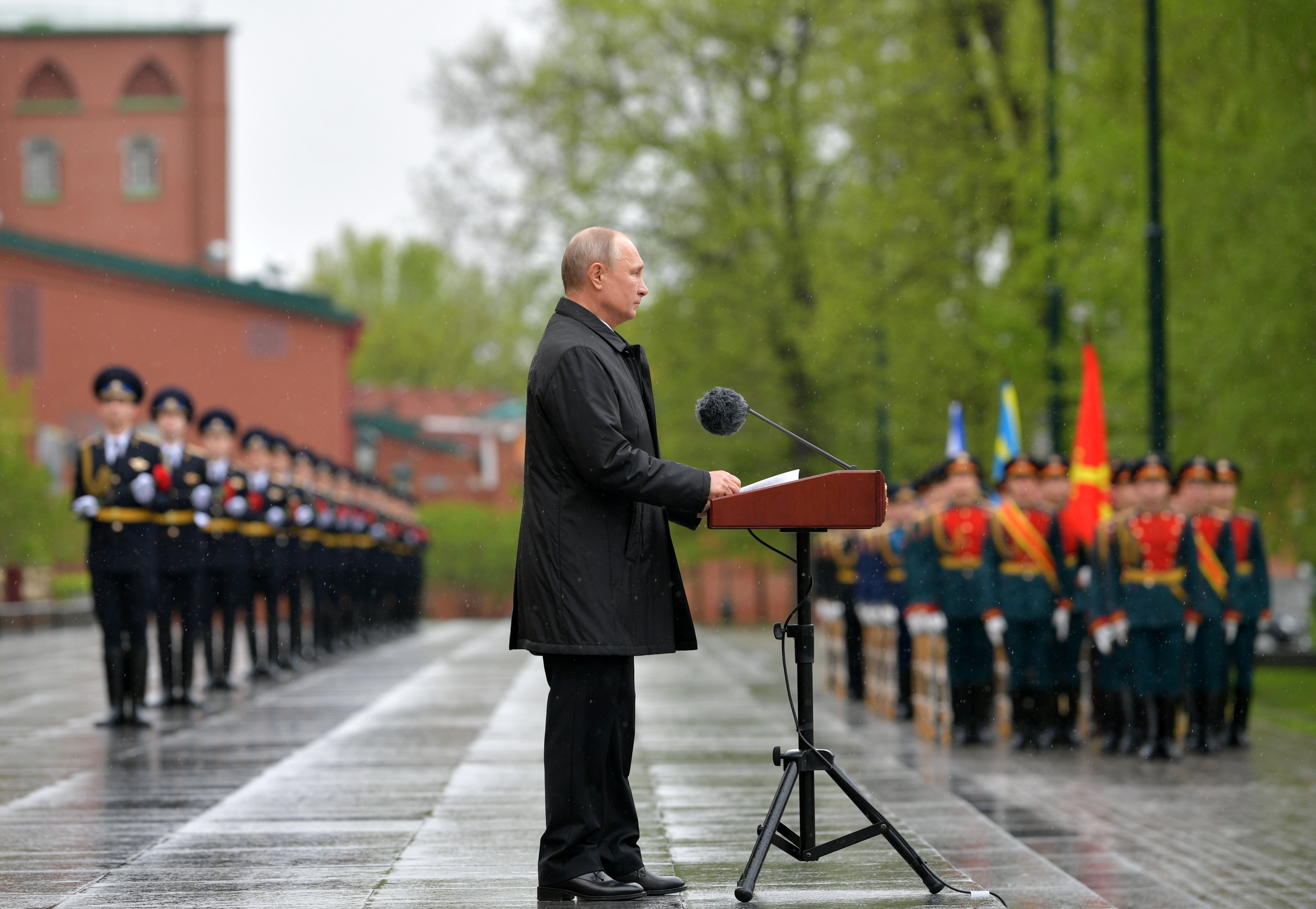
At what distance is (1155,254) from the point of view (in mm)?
15961

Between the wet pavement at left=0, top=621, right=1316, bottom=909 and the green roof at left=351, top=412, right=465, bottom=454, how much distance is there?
4098 cm

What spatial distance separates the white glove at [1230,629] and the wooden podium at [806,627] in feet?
25.7

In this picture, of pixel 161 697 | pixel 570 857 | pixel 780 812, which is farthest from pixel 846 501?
pixel 161 697

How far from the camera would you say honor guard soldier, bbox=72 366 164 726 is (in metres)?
12.5

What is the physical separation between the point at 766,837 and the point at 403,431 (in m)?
53.8

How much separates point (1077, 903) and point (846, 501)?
1624 millimetres

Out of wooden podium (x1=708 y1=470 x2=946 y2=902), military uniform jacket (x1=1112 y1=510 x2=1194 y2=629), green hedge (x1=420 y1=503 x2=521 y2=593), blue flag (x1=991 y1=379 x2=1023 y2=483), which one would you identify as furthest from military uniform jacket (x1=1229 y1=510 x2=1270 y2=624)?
green hedge (x1=420 y1=503 x2=521 y2=593)

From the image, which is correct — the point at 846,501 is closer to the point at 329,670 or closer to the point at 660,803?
the point at 660,803

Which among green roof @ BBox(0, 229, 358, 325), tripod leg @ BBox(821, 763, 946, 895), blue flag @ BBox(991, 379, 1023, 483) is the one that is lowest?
tripod leg @ BBox(821, 763, 946, 895)

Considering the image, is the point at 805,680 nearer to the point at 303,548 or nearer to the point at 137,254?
the point at 303,548

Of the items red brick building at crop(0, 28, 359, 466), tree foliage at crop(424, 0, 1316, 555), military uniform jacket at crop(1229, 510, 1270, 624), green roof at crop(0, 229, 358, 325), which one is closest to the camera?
military uniform jacket at crop(1229, 510, 1270, 624)

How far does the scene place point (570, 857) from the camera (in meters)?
5.75

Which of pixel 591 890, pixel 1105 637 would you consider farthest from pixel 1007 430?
pixel 591 890

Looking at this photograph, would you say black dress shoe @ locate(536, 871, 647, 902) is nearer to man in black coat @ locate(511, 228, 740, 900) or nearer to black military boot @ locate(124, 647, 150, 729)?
man in black coat @ locate(511, 228, 740, 900)
